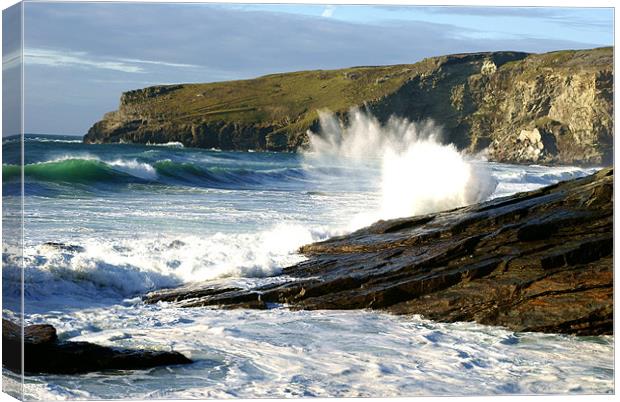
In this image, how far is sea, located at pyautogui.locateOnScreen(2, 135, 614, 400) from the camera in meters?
7.38

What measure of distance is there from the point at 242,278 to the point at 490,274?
7.14 ft

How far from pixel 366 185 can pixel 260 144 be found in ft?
3.94

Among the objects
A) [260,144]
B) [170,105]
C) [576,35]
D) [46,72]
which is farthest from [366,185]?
[46,72]

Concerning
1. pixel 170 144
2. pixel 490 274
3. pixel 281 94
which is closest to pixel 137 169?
pixel 170 144

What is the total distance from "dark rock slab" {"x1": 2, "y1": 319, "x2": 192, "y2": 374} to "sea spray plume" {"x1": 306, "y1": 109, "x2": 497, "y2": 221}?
339 cm

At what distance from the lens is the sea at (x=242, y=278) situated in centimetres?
738

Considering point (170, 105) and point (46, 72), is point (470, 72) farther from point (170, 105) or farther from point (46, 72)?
point (46, 72)

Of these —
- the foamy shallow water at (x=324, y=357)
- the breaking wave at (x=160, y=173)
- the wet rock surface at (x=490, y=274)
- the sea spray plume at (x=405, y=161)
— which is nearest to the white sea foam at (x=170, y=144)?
the breaking wave at (x=160, y=173)

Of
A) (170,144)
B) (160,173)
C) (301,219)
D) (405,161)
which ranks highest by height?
(170,144)

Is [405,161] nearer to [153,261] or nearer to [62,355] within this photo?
[153,261]

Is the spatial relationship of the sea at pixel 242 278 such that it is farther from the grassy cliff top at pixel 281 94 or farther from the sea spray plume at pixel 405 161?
the grassy cliff top at pixel 281 94

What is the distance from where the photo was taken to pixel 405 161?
11828mm

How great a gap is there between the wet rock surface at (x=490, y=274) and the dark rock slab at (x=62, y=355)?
131 cm

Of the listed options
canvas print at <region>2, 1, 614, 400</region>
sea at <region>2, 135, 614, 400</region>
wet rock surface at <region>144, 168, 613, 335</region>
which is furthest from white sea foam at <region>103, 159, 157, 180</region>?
wet rock surface at <region>144, 168, 613, 335</region>
